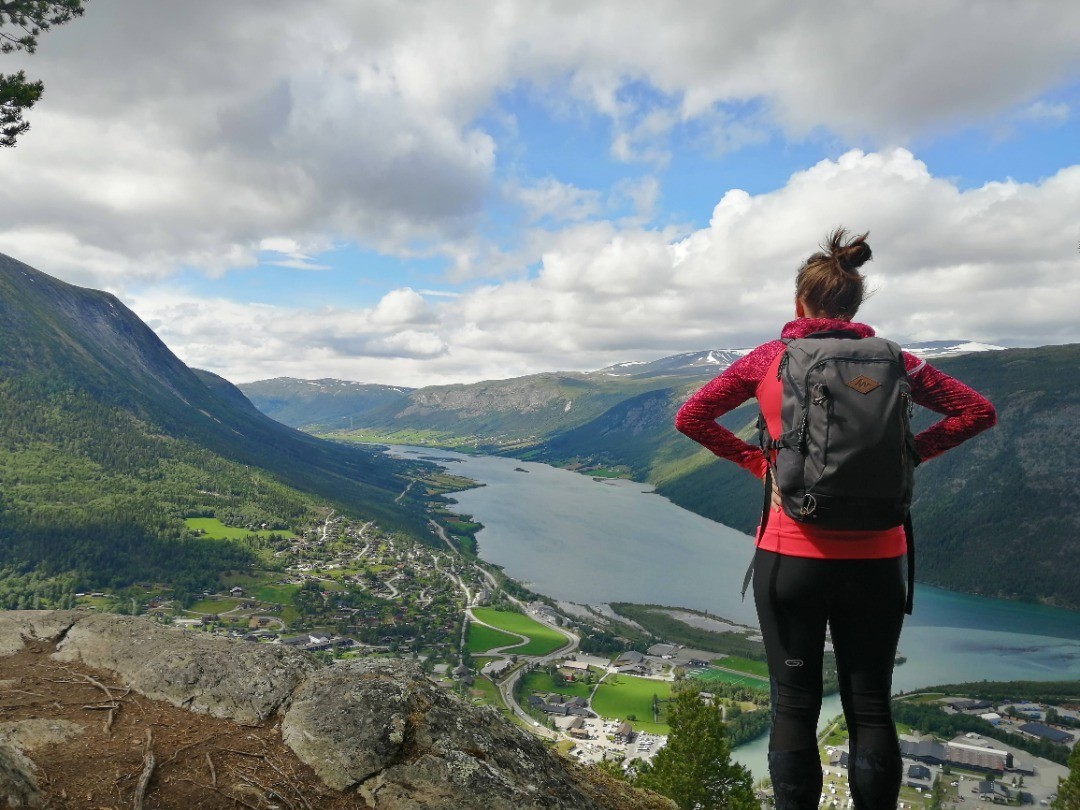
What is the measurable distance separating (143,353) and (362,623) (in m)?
158

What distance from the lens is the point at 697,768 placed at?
16.2 meters

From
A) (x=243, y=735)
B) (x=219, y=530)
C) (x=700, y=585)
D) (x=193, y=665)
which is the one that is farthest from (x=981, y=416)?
(x=219, y=530)

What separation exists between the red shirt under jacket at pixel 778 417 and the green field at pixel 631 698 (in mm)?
51479

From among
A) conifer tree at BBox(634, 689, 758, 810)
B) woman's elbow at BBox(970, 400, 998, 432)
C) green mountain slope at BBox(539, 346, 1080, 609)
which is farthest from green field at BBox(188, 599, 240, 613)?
woman's elbow at BBox(970, 400, 998, 432)

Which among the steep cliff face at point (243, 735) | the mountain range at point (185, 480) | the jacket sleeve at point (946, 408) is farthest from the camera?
the mountain range at point (185, 480)

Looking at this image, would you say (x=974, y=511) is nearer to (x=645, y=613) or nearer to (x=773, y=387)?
(x=645, y=613)

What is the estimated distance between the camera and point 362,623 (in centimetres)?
7769

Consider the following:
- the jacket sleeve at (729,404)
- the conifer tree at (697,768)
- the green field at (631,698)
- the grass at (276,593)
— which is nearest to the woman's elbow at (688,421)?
the jacket sleeve at (729,404)

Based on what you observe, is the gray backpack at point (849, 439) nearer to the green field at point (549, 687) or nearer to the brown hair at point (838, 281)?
the brown hair at point (838, 281)

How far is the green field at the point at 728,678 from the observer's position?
59.1m

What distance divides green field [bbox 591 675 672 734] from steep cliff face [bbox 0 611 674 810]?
49.4 meters

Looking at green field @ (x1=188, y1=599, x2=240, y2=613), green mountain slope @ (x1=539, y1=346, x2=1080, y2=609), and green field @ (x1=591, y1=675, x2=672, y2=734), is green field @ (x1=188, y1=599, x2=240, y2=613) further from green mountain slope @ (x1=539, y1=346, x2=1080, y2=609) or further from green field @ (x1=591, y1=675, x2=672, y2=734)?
green mountain slope @ (x1=539, y1=346, x2=1080, y2=609)

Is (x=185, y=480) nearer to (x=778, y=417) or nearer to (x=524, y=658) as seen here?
(x=524, y=658)

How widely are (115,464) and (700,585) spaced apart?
119m
